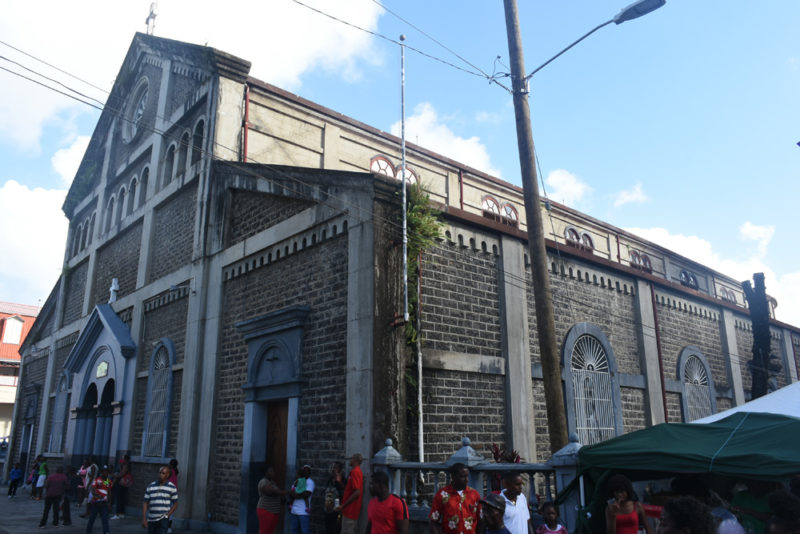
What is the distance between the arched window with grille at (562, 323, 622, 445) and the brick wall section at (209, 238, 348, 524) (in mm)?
6040

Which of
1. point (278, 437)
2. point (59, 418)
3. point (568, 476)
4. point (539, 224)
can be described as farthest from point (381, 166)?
point (59, 418)

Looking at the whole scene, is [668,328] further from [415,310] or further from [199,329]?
[199,329]

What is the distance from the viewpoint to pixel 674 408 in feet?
55.6

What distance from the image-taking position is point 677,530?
3.69 m

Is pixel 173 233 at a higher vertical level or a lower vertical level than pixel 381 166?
lower

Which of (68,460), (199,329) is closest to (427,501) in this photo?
(199,329)

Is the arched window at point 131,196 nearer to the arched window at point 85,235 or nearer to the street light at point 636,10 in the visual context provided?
the arched window at point 85,235

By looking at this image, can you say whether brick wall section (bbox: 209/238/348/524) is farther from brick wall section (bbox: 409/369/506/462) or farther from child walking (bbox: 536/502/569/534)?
child walking (bbox: 536/502/569/534)

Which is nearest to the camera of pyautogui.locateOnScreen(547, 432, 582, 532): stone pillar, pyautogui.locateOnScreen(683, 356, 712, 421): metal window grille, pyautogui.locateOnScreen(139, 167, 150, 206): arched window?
pyautogui.locateOnScreen(547, 432, 582, 532): stone pillar

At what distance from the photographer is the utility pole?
28.2ft

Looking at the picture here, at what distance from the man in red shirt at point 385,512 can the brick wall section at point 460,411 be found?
334 cm

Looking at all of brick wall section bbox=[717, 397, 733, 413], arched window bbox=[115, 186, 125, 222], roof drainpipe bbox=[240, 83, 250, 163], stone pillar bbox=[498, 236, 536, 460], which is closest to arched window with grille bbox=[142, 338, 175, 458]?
roof drainpipe bbox=[240, 83, 250, 163]

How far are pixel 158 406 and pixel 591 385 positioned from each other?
1134 centimetres

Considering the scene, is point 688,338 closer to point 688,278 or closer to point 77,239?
point 688,278
